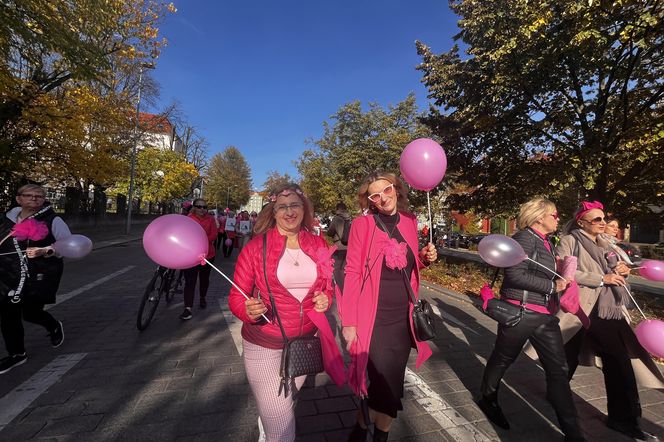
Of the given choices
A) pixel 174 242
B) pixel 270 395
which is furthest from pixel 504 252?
pixel 174 242

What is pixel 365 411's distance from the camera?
2312mm

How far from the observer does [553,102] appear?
10352mm

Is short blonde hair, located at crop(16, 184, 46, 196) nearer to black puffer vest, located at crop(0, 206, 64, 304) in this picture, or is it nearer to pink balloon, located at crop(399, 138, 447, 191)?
black puffer vest, located at crop(0, 206, 64, 304)

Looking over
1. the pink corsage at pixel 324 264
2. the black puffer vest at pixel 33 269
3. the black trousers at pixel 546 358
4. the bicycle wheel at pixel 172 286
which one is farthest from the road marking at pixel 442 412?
the bicycle wheel at pixel 172 286

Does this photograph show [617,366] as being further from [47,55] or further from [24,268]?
[47,55]

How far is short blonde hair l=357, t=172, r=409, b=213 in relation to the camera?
2.51 metres

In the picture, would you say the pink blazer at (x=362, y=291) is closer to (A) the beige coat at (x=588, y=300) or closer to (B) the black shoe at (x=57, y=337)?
(A) the beige coat at (x=588, y=300)

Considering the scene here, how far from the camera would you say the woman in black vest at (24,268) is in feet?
11.4

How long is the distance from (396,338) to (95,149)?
1755cm

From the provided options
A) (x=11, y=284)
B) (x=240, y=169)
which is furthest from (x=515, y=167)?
(x=240, y=169)

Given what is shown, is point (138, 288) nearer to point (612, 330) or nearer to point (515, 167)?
point (612, 330)

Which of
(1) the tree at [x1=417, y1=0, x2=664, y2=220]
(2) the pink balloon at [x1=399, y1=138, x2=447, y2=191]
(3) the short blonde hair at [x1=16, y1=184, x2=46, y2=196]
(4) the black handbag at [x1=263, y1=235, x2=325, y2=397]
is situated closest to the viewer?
(4) the black handbag at [x1=263, y1=235, x2=325, y2=397]

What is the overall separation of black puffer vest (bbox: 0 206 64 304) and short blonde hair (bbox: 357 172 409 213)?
341cm

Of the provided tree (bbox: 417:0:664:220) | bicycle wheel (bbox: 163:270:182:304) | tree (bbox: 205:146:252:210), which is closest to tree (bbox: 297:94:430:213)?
tree (bbox: 417:0:664:220)
